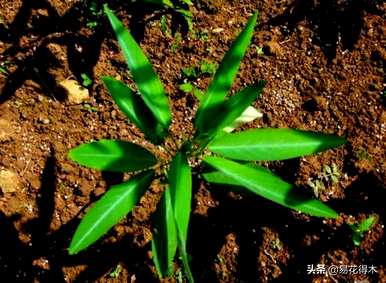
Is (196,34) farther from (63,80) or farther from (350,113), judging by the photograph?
(350,113)

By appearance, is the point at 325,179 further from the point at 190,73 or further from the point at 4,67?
the point at 4,67

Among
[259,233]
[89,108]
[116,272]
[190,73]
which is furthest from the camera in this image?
[190,73]

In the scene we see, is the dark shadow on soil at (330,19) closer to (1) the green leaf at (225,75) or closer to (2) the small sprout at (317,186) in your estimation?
(2) the small sprout at (317,186)

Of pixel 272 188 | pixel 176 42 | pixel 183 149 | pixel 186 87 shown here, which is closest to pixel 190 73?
pixel 186 87

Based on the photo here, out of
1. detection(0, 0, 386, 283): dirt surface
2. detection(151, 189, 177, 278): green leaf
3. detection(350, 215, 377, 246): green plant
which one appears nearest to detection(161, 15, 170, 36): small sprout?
detection(0, 0, 386, 283): dirt surface

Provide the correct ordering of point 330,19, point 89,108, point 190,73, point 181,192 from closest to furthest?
point 181,192, point 89,108, point 190,73, point 330,19

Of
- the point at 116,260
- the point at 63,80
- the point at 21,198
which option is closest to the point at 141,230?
the point at 116,260
